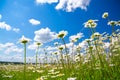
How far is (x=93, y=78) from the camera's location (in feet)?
20.6

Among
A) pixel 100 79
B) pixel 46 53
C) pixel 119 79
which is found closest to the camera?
pixel 119 79

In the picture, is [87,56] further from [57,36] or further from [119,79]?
[119,79]

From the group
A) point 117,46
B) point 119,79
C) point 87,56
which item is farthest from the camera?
point 87,56

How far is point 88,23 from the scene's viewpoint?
28.3ft

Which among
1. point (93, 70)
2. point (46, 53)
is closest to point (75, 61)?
point (93, 70)

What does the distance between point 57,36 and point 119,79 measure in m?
2.99

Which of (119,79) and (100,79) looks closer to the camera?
(119,79)

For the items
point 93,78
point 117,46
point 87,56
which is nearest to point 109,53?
point 117,46

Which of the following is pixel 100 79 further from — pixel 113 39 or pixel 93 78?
pixel 113 39

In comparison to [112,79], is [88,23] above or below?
above

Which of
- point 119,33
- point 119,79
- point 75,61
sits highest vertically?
point 119,33

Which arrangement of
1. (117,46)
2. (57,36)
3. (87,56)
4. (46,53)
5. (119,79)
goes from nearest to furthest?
(119,79), (57,36), (117,46), (87,56), (46,53)

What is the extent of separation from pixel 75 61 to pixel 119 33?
2162 millimetres

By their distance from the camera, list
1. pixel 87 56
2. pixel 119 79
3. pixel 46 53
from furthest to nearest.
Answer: pixel 46 53 < pixel 87 56 < pixel 119 79
